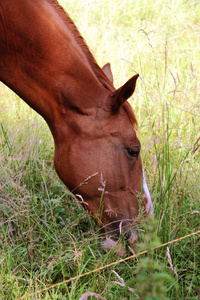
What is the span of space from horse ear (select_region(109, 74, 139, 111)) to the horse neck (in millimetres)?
88

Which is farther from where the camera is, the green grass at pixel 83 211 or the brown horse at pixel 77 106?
the brown horse at pixel 77 106

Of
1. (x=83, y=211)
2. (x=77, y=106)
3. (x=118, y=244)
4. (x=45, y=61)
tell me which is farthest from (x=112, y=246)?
(x=45, y=61)

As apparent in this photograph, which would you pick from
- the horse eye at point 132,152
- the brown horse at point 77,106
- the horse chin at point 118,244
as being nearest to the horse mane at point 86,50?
the brown horse at point 77,106

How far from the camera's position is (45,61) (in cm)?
237

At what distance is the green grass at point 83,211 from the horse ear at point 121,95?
297 mm

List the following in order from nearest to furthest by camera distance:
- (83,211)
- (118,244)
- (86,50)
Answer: (118,244) < (86,50) < (83,211)

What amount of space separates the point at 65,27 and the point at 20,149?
130 cm

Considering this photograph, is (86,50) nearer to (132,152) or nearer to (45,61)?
(45,61)

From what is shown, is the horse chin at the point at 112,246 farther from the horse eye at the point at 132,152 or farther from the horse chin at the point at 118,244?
the horse eye at the point at 132,152

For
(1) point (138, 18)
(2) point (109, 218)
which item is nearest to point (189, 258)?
(2) point (109, 218)

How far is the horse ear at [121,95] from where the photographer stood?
2285 millimetres

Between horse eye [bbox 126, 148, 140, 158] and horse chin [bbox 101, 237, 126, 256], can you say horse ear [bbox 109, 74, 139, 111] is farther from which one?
horse chin [bbox 101, 237, 126, 256]

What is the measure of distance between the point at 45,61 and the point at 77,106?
311mm

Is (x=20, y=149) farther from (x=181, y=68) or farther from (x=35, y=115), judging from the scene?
(x=181, y=68)
